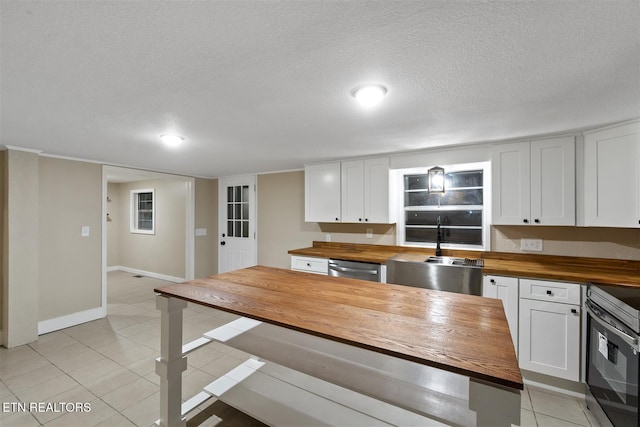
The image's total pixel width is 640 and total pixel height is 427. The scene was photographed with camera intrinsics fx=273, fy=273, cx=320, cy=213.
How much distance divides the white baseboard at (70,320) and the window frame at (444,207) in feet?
14.0

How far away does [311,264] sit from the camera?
360 centimetres

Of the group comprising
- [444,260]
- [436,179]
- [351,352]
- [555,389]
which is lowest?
[555,389]

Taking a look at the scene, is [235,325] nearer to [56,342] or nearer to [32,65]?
[32,65]

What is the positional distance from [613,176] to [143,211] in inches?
308

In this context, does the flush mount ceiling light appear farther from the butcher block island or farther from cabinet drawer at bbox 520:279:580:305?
cabinet drawer at bbox 520:279:580:305

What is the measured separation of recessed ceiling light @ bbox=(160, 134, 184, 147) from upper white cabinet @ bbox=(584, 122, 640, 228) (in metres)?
3.78

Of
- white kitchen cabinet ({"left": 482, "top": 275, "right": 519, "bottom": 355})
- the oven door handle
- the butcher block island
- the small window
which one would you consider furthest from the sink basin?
the small window

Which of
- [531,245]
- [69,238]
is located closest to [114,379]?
[69,238]

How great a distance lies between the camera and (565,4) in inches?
38.9

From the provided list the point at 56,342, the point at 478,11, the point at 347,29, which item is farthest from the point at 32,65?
the point at 56,342

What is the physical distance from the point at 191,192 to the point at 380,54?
4.91 metres

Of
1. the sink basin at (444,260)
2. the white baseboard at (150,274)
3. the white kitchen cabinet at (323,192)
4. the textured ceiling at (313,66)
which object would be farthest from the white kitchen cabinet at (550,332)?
the white baseboard at (150,274)

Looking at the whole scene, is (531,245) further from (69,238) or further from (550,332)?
(69,238)

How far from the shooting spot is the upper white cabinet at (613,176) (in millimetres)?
2139
